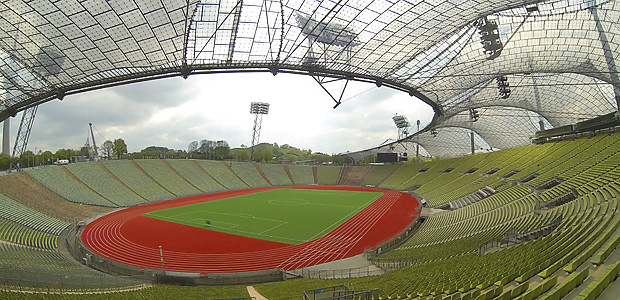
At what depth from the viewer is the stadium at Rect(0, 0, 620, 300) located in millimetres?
12969

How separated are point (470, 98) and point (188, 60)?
35895 millimetres

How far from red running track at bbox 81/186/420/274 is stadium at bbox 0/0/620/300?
0.70 ft

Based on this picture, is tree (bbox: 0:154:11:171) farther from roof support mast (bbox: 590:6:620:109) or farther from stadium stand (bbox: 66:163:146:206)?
roof support mast (bbox: 590:6:620:109)

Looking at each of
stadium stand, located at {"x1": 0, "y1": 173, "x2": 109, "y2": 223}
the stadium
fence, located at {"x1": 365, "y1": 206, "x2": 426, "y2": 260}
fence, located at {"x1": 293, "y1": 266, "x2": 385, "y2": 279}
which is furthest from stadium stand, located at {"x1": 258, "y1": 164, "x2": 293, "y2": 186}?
fence, located at {"x1": 293, "y1": 266, "x2": 385, "y2": 279}

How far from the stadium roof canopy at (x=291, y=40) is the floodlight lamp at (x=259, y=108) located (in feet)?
178

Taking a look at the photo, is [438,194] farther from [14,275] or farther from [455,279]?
[14,275]

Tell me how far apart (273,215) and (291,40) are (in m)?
19.6

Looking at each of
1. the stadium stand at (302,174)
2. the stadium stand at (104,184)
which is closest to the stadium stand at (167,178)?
the stadium stand at (104,184)

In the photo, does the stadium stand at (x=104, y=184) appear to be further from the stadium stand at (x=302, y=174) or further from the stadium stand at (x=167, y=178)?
the stadium stand at (x=302, y=174)

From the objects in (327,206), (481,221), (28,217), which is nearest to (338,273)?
(481,221)

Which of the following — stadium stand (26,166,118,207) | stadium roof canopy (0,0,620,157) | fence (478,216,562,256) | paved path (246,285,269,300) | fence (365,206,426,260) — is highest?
stadium roof canopy (0,0,620,157)

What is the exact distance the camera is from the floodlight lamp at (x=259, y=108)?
84688 mm

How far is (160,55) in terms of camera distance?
25.5m

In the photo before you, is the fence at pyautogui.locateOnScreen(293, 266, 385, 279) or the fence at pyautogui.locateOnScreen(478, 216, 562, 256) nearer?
the fence at pyautogui.locateOnScreen(478, 216, 562, 256)
